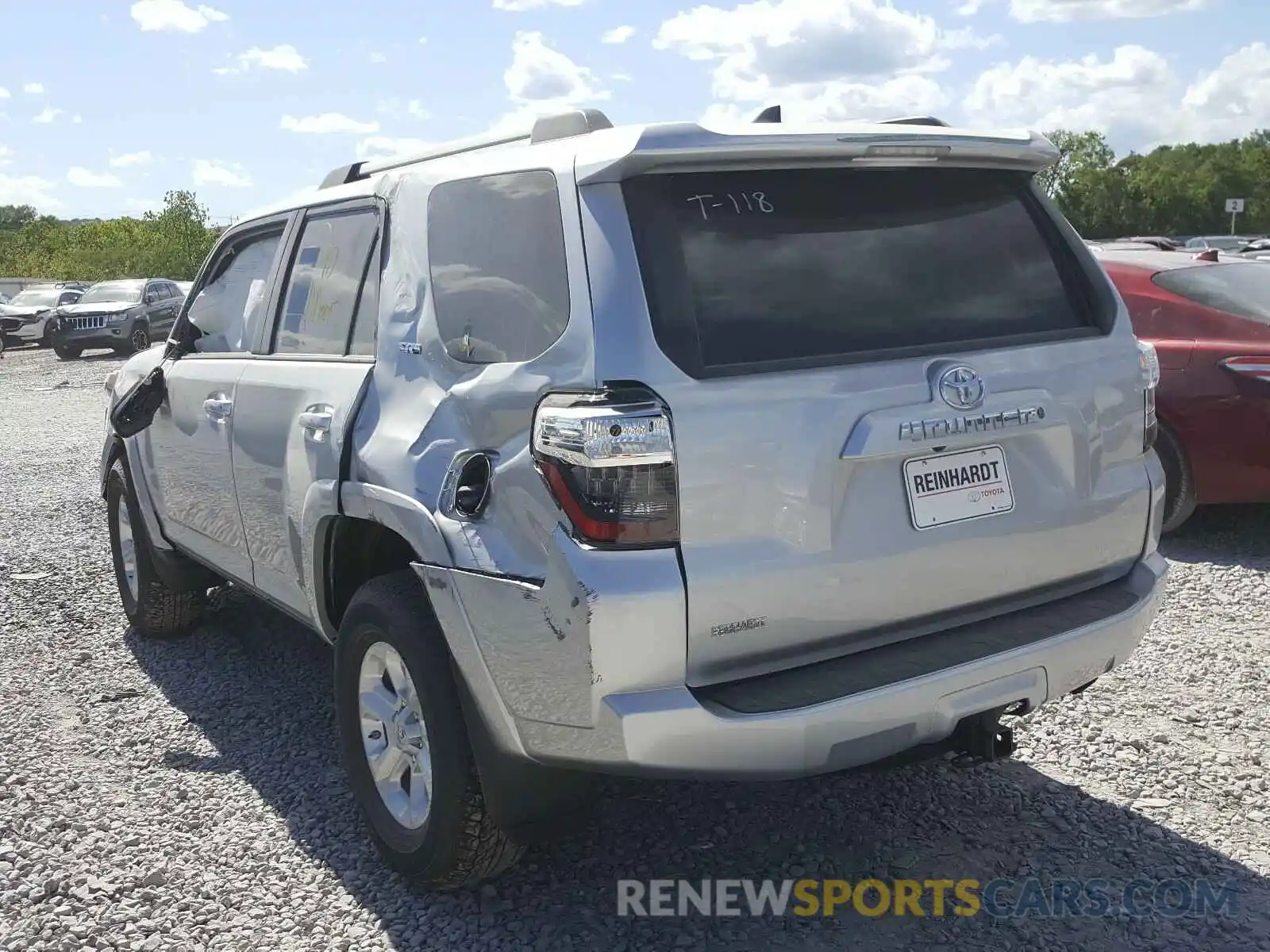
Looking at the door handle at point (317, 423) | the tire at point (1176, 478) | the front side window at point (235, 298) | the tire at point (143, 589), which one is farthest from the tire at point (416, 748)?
the tire at point (1176, 478)

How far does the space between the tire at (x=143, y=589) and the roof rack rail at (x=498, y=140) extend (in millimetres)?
2190

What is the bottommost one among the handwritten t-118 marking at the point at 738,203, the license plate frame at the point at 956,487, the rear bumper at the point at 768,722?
the rear bumper at the point at 768,722

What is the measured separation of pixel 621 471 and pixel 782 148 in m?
0.84

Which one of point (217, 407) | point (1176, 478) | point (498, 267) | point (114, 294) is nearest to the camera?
point (498, 267)

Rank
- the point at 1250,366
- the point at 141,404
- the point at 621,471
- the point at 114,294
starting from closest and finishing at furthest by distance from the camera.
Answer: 1. the point at 621,471
2. the point at 141,404
3. the point at 1250,366
4. the point at 114,294

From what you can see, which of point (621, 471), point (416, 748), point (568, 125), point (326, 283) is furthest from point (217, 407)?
point (621, 471)

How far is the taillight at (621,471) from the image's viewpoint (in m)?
2.54

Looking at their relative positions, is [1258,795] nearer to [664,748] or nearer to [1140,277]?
[664,748]

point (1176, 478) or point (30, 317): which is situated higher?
point (30, 317)

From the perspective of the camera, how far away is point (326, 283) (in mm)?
3859

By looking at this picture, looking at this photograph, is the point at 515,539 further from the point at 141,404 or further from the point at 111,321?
the point at 111,321

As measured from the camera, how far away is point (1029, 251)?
3254 mm

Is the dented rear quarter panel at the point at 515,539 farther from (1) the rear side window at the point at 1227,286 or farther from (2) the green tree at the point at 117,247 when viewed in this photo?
(2) the green tree at the point at 117,247

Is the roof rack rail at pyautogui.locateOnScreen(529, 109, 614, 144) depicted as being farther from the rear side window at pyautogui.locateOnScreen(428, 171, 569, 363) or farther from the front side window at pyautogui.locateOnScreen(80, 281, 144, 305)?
the front side window at pyautogui.locateOnScreen(80, 281, 144, 305)
